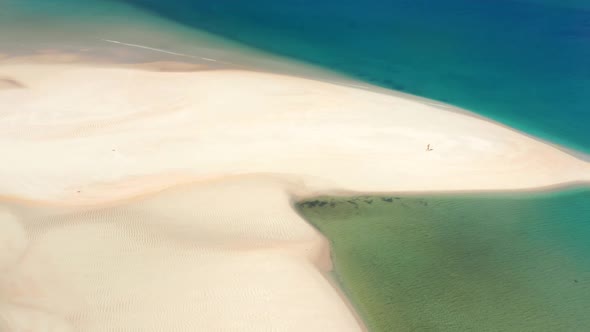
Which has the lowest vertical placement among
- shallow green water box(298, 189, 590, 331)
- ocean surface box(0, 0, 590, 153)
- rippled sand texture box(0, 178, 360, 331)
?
rippled sand texture box(0, 178, 360, 331)

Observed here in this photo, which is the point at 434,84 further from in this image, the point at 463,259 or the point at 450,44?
the point at 463,259

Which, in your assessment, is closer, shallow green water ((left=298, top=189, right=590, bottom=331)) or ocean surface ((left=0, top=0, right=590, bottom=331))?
shallow green water ((left=298, top=189, right=590, bottom=331))

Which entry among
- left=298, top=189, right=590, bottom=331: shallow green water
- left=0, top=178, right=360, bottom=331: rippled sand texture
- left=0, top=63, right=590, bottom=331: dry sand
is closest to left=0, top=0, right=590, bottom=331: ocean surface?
left=298, top=189, right=590, bottom=331: shallow green water

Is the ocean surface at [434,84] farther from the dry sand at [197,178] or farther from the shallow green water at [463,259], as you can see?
the dry sand at [197,178]

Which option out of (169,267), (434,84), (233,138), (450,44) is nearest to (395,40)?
(450,44)

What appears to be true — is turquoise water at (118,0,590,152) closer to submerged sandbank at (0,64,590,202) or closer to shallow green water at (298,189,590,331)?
submerged sandbank at (0,64,590,202)

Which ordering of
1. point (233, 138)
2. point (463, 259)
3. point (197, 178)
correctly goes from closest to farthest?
1. point (463, 259)
2. point (197, 178)
3. point (233, 138)

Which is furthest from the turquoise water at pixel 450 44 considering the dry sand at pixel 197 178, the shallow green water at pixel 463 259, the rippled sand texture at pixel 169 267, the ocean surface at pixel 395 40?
the rippled sand texture at pixel 169 267
